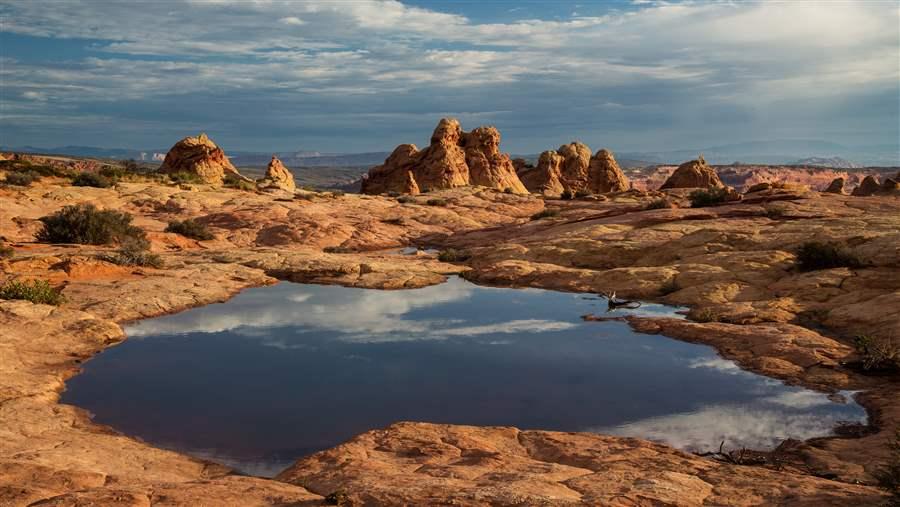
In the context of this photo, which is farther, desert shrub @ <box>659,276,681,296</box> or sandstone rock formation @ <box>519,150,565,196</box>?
sandstone rock formation @ <box>519,150,565,196</box>

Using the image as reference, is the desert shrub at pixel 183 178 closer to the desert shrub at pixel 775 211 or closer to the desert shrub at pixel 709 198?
the desert shrub at pixel 709 198

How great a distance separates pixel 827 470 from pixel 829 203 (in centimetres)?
2899

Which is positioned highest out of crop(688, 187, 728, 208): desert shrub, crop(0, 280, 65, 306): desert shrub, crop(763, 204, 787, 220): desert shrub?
crop(688, 187, 728, 208): desert shrub

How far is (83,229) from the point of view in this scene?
94.9ft

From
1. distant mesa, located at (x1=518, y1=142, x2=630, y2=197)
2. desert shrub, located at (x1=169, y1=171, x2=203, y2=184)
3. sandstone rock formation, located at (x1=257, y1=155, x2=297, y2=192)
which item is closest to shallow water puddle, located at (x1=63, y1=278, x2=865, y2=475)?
desert shrub, located at (x1=169, y1=171, x2=203, y2=184)

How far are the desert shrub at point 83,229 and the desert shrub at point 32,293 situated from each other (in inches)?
456

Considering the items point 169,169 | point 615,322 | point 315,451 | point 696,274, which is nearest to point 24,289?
point 315,451

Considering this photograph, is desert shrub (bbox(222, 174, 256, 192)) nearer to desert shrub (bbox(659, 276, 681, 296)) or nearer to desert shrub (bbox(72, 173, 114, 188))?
desert shrub (bbox(72, 173, 114, 188))

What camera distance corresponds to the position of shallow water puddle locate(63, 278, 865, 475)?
10516 mm

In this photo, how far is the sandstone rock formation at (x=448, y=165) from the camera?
75688mm

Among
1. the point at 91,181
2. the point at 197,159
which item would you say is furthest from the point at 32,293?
the point at 197,159

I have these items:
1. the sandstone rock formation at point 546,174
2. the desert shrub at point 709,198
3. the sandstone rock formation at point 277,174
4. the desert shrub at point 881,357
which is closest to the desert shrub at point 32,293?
the desert shrub at point 881,357

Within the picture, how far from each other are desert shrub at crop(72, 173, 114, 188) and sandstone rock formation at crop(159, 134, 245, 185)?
57.3 ft

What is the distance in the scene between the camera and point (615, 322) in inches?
721
